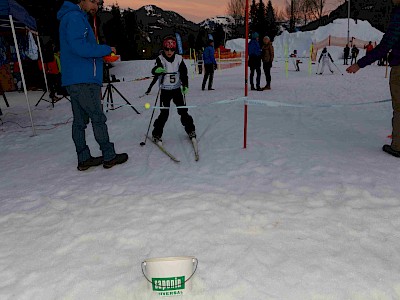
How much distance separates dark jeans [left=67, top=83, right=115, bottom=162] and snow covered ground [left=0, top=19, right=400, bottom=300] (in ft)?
1.05

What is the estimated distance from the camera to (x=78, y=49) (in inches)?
148

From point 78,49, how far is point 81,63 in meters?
0.21

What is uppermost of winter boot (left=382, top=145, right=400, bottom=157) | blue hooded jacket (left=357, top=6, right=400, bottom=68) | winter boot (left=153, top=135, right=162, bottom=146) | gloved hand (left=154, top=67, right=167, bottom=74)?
blue hooded jacket (left=357, top=6, right=400, bottom=68)

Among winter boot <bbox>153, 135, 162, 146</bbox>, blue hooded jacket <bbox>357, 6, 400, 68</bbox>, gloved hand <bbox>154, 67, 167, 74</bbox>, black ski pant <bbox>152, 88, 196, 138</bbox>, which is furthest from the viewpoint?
winter boot <bbox>153, 135, 162, 146</bbox>

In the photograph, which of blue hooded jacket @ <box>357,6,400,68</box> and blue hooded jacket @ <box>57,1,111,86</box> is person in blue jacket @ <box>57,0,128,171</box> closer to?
blue hooded jacket @ <box>57,1,111,86</box>

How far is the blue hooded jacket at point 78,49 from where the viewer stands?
3.76 meters

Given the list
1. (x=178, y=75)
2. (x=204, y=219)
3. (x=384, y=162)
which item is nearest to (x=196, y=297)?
(x=204, y=219)

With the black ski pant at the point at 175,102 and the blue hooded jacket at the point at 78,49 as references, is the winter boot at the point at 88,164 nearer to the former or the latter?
the blue hooded jacket at the point at 78,49

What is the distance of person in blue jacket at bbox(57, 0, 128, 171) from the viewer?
12.4 feet

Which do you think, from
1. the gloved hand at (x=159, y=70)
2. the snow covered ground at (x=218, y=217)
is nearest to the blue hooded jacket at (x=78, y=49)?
the gloved hand at (x=159, y=70)

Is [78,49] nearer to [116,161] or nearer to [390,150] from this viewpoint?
[116,161]

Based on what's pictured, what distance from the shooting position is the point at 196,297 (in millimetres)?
2115

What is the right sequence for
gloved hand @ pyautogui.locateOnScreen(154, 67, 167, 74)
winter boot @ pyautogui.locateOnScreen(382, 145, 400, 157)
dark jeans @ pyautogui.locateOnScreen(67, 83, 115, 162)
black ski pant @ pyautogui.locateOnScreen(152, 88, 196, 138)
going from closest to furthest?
dark jeans @ pyautogui.locateOnScreen(67, 83, 115, 162)
winter boot @ pyautogui.locateOnScreen(382, 145, 400, 157)
gloved hand @ pyautogui.locateOnScreen(154, 67, 167, 74)
black ski pant @ pyautogui.locateOnScreen(152, 88, 196, 138)

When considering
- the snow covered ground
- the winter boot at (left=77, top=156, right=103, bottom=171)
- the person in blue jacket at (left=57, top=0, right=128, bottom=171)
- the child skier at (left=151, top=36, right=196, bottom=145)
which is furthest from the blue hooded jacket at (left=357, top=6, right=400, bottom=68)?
the winter boot at (left=77, top=156, right=103, bottom=171)
